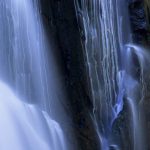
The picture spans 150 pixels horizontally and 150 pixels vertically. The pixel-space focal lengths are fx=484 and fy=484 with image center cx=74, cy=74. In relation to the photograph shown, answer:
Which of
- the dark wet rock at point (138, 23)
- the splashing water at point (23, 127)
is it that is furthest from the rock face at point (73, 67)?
the dark wet rock at point (138, 23)

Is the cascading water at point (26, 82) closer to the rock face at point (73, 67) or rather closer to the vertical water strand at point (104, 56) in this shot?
the rock face at point (73, 67)

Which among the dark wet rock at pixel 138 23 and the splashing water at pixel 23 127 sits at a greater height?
the dark wet rock at pixel 138 23

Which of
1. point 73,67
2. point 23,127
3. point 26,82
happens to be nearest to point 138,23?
point 73,67

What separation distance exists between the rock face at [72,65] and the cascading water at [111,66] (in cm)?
22

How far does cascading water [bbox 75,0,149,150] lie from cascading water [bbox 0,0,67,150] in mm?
1126

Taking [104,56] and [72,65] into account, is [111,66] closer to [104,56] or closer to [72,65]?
[104,56]

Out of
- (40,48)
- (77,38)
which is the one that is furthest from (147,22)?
(40,48)

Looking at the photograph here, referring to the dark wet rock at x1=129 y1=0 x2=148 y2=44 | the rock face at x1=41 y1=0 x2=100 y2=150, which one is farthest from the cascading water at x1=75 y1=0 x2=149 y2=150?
the rock face at x1=41 y1=0 x2=100 y2=150

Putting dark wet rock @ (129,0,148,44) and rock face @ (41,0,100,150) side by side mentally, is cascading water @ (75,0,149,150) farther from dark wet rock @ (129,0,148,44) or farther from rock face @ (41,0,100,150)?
rock face @ (41,0,100,150)

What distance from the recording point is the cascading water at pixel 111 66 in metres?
10.0

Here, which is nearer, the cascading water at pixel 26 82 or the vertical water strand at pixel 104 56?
the cascading water at pixel 26 82

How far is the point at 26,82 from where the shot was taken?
862 cm

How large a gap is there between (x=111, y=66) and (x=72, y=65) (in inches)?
54.7

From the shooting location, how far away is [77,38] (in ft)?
32.2
